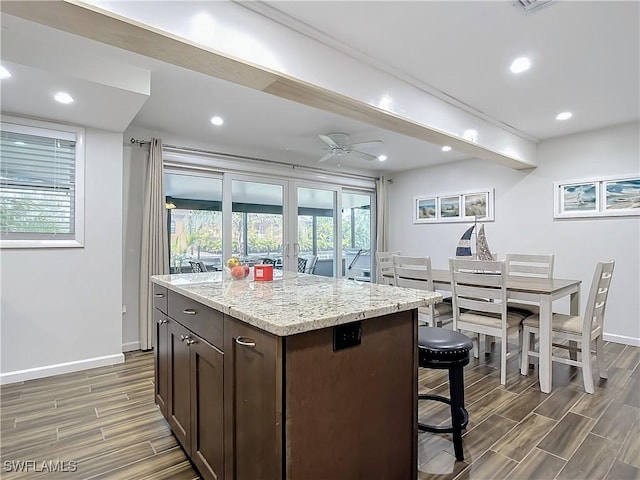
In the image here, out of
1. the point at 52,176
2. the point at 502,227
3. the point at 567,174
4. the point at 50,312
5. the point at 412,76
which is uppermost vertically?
the point at 412,76

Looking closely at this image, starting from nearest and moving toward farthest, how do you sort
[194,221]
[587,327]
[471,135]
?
[587,327], [471,135], [194,221]

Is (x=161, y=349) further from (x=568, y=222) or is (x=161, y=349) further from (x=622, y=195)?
(x=622, y=195)

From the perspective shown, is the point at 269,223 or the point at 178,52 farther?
the point at 269,223

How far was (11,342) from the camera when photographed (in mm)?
2979

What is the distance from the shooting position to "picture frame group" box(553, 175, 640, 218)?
12.8 ft

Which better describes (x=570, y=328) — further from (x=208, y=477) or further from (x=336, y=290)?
(x=208, y=477)

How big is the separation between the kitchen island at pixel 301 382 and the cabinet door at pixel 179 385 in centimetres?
2

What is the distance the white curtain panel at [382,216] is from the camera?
20.8 ft

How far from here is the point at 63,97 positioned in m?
2.65

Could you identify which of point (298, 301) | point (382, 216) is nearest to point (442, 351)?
point (298, 301)

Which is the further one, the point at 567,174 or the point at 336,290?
the point at 567,174

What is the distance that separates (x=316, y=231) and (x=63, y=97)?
12.4 ft

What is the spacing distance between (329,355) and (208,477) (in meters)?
0.96

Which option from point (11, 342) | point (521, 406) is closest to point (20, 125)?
point (11, 342)
